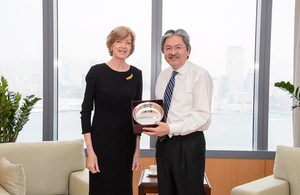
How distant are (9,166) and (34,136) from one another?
1.35 metres

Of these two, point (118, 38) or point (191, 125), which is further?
point (118, 38)

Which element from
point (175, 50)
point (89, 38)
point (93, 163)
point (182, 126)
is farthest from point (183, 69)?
point (89, 38)

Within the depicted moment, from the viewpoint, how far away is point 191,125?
1562mm

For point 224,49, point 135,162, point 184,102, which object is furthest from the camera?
point 224,49

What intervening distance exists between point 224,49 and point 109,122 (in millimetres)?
2116

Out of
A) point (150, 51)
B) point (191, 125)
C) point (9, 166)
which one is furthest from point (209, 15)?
point (9, 166)

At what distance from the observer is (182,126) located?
61.0 inches

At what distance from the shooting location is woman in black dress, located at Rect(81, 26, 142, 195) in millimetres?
1706

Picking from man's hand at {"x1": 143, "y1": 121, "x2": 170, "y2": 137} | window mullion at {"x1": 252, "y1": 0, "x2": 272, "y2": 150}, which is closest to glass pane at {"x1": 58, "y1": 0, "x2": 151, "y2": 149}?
window mullion at {"x1": 252, "y1": 0, "x2": 272, "y2": 150}

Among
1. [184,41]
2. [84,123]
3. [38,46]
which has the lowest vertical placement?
[84,123]

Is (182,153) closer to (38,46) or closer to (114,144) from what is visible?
(114,144)

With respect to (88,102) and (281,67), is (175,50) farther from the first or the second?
(281,67)

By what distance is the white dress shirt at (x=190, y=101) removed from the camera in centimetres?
157

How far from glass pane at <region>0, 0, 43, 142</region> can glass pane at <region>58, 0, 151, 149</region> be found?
287 mm
